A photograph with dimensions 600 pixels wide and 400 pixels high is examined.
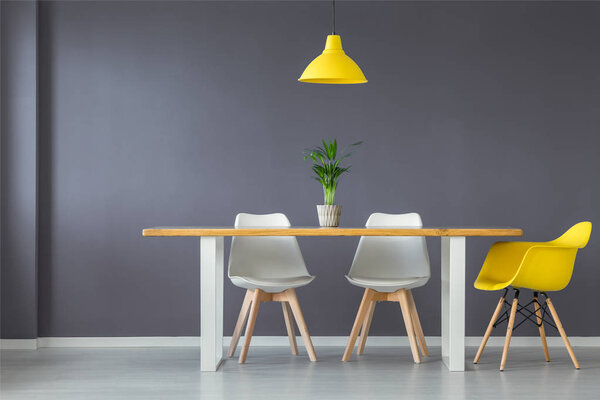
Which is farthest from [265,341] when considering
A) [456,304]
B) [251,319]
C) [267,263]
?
[456,304]

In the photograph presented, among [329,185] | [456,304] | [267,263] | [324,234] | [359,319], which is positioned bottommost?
[359,319]

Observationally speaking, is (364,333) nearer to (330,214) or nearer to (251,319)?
(251,319)

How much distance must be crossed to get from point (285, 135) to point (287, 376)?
1628 millimetres

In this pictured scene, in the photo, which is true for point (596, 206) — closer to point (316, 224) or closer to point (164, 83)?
point (316, 224)

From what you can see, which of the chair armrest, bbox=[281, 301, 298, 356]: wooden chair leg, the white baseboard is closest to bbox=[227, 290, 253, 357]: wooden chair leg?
bbox=[281, 301, 298, 356]: wooden chair leg

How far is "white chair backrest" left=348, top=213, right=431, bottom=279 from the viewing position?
4219mm

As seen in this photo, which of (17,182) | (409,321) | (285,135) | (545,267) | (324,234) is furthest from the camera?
(285,135)

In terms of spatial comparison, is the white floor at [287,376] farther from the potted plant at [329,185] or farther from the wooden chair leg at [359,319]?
the potted plant at [329,185]

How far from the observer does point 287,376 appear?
3598 millimetres

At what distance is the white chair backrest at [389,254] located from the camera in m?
4.22

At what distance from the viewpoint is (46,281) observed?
15.0 feet

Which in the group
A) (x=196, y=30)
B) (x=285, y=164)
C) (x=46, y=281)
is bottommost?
(x=46, y=281)

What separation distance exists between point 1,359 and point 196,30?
2.29m

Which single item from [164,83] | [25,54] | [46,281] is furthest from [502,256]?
[25,54]
